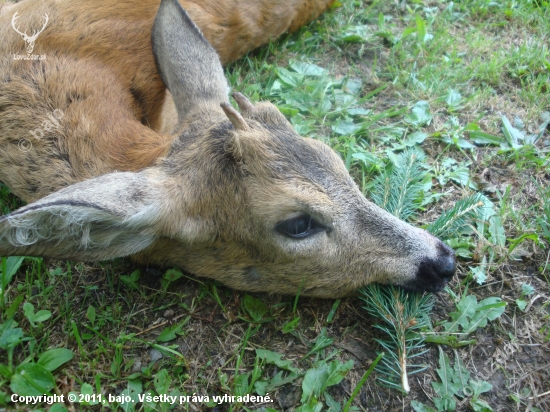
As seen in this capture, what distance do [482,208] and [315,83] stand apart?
2.12 meters

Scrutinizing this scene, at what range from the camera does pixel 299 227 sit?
3055 mm

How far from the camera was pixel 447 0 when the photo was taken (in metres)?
6.32

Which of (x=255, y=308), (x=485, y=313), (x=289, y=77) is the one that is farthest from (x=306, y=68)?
(x=485, y=313)

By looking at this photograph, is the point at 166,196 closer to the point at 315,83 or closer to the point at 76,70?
the point at 76,70

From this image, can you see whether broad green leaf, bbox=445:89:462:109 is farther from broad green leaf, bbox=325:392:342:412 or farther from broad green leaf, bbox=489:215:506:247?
broad green leaf, bbox=325:392:342:412

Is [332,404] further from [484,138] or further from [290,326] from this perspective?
[484,138]

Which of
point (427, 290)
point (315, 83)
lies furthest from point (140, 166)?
point (315, 83)

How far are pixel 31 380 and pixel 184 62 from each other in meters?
2.34

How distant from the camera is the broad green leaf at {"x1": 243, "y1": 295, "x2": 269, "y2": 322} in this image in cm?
342

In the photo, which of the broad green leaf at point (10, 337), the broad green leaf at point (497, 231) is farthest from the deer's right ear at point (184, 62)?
the broad green leaf at point (497, 231)

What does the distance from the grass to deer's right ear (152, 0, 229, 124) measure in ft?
3.73

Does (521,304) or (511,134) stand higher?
(511,134)

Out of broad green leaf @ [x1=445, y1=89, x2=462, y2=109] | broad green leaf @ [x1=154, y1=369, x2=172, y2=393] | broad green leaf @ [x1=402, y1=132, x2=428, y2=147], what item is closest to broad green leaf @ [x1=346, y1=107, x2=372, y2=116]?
broad green leaf @ [x1=402, y1=132, x2=428, y2=147]

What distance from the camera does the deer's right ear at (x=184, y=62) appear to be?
3664mm
